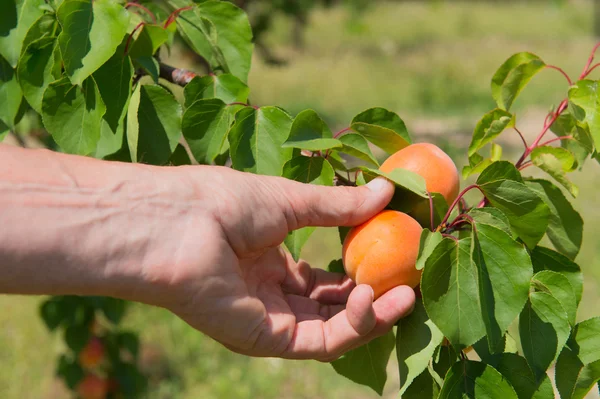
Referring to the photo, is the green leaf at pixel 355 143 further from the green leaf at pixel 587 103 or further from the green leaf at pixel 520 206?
the green leaf at pixel 587 103

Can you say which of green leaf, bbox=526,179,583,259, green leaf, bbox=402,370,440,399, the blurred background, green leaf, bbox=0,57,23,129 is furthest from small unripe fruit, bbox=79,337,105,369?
green leaf, bbox=526,179,583,259

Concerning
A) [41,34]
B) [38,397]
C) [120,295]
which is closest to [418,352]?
[120,295]

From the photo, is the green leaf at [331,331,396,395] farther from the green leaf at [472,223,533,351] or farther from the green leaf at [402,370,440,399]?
the green leaf at [472,223,533,351]

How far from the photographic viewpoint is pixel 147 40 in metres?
0.98

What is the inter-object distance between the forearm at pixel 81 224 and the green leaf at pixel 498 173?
39cm

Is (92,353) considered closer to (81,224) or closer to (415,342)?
(81,224)

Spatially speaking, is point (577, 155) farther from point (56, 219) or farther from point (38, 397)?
point (38, 397)

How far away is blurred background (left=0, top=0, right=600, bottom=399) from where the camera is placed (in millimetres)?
2602

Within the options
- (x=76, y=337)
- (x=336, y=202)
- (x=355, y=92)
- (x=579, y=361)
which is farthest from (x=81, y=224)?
(x=355, y=92)

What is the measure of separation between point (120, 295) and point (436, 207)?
1.43 ft

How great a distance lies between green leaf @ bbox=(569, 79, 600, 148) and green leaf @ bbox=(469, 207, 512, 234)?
181 mm

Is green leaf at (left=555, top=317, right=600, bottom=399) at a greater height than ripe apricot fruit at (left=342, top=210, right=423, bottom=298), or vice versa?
ripe apricot fruit at (left=342, top=210, right=423, bottom=298)

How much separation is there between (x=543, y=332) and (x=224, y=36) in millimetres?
650

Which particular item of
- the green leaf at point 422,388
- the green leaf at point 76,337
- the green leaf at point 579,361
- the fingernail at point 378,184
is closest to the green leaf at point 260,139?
the fingernail at point 378,184
